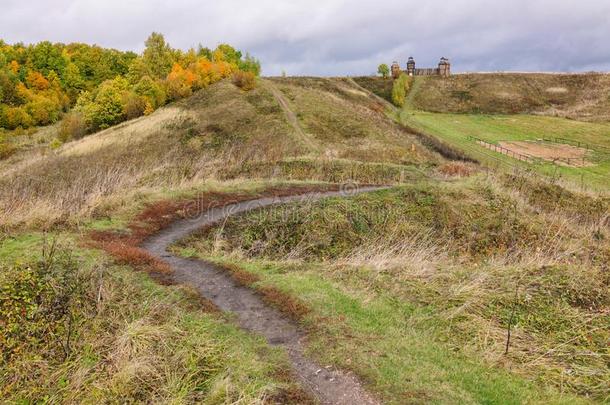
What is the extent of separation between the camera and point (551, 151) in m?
56.8

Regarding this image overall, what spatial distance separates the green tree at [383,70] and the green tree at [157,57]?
2149 inches

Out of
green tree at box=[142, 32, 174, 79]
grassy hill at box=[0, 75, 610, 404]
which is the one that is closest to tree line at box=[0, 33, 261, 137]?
green tree at box=[142, 32, 174, 79]

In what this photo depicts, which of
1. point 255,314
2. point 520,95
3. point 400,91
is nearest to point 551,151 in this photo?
point 400,91

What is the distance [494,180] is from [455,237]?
10730mm

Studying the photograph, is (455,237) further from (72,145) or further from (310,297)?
(72,145)

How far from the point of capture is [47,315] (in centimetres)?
816

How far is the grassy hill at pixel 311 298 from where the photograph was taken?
24.6 ft

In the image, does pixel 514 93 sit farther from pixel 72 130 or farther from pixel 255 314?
pixel 255 314

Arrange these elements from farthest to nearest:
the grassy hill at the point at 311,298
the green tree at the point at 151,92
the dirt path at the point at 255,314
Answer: the green tree at the point at 151,92, the dirt path at the point at 255,314, the grassy hill at the point at 311,298

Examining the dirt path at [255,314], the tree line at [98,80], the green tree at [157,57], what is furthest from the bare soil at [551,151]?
the green tree at [157,57]

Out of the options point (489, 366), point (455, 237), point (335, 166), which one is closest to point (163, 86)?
point (335, 166)

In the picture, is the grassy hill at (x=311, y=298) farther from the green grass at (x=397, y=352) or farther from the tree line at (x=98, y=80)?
the tree line at (x=98, y=80)

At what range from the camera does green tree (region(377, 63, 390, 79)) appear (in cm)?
11679

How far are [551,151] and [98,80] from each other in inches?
3979
